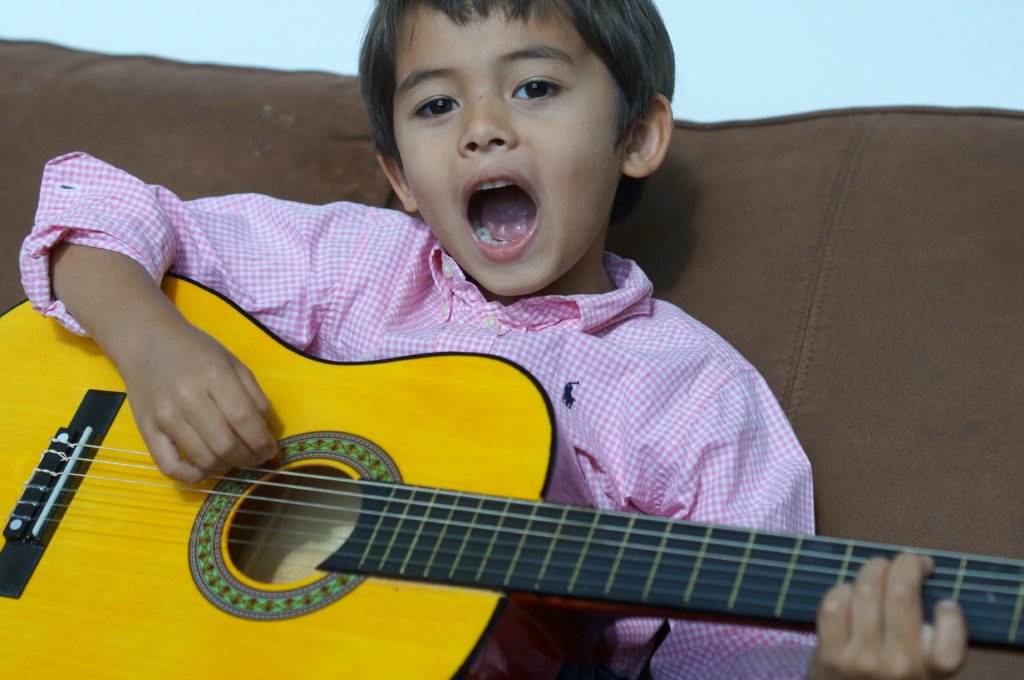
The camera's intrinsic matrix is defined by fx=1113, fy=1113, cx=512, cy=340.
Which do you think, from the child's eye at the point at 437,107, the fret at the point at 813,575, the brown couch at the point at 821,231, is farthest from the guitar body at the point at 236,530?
the brown couch at the point at 821,231

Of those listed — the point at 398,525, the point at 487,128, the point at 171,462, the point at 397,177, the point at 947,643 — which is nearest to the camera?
the point at 947,643

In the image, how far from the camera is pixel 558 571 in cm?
87

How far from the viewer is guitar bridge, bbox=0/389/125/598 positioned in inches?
41.0

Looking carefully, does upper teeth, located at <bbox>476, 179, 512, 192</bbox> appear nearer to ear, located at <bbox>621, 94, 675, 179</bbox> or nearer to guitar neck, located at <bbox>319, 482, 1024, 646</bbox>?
ear, located at <bbox>621, 94, 675, 179</bbox>

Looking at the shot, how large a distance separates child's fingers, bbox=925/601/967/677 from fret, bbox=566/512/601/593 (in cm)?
26

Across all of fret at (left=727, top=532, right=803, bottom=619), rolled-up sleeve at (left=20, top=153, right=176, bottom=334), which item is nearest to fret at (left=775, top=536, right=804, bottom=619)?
fret at (left=727, top=532, right=803, bottom=619)

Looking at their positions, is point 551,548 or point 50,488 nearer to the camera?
point 551,548

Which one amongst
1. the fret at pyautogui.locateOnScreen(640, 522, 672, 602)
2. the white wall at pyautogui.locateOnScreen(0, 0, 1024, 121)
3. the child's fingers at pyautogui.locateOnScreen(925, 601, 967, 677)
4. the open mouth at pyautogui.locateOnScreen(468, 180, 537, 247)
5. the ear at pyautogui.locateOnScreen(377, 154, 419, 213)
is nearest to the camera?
the child's fingers at pyautogui.locateOnScreen(925, 601, 967, 677)

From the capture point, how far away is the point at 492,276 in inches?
50.0

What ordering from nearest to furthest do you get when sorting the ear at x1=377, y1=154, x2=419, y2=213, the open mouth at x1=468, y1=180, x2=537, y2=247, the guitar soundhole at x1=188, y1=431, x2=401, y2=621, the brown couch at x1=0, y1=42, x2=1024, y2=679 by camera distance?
the guitar soundhole at x1=188, y1=431, x2=401, y2=621, the brown couch at x1=0, y1=42, x2=1024, y2=679, the open mouth at x1=468, y1=180, x2=537, y2=247, the ear at x1=377, y1=154, x2=419, y2=213

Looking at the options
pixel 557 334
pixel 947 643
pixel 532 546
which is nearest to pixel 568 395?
pixel 557 334

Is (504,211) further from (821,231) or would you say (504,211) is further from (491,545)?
(491,545)

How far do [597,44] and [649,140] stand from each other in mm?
156

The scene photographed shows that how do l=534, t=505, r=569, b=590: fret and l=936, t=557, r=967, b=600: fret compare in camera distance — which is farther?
l=534, t=505, r=569, b=590: fret
